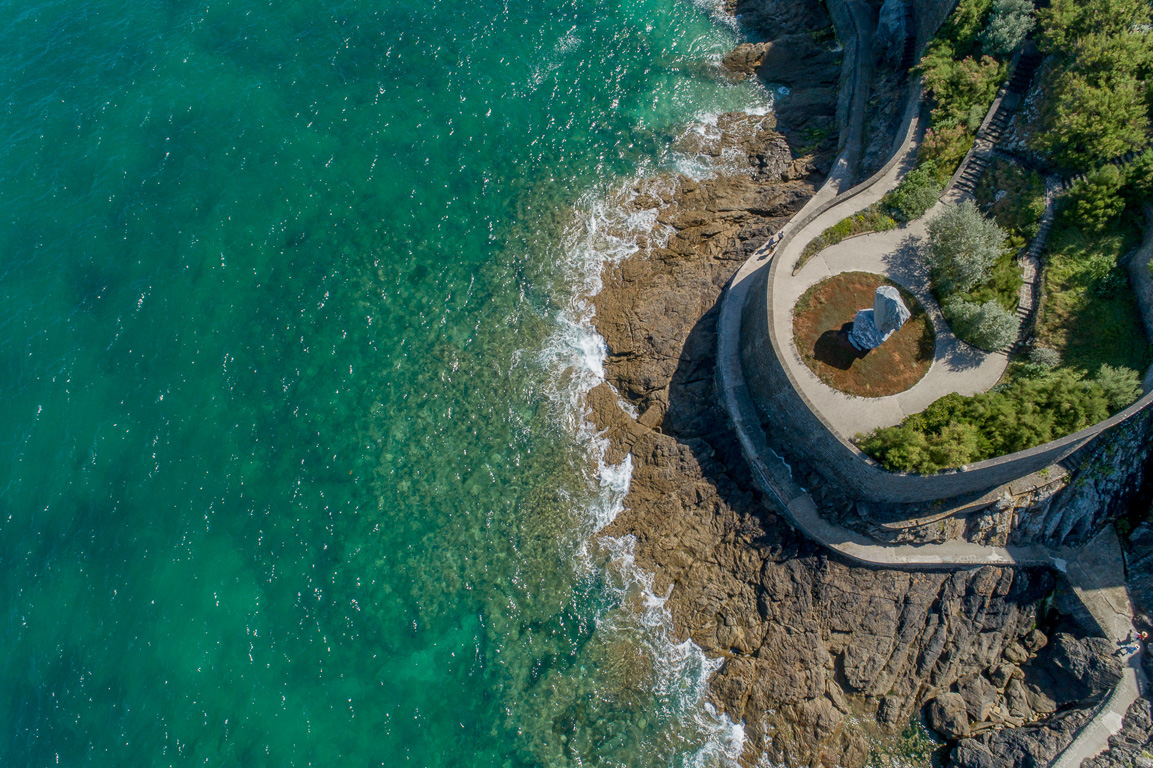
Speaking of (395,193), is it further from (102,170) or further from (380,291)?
(102,170)

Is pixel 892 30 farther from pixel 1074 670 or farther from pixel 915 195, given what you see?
pixel 1074 670

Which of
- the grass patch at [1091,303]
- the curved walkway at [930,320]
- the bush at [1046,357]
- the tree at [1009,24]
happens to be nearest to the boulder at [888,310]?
the curved walkway at [930,320]

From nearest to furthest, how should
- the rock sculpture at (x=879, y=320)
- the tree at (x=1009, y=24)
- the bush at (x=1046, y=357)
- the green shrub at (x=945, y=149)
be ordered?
the rock sculpture at (x=879, y=320), the bush at (x=1046, y=357), the tree at (x=1009, y=24), the green shrub at (x=945, y=149)

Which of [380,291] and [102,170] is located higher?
[102,170]

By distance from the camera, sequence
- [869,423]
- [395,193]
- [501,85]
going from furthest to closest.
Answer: [501,85]
[395,193]
[869,423]

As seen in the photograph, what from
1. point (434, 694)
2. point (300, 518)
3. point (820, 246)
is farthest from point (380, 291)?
point (820, 246)

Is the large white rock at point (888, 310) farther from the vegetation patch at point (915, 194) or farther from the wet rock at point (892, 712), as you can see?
the wet rock at point (892, 712)
